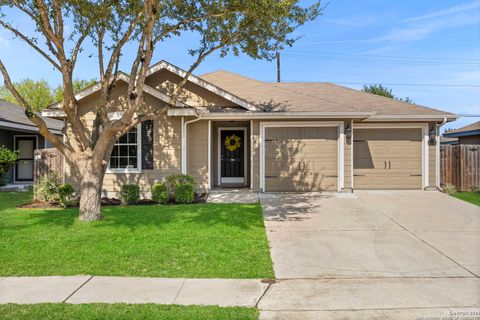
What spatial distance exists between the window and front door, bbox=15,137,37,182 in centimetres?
868

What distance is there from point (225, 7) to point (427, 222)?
6952 millimetres

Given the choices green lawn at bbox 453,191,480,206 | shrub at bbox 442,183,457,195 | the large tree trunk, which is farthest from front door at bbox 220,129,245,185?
green lawn at bbox 453,191,480,206

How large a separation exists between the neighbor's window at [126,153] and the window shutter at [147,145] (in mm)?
203

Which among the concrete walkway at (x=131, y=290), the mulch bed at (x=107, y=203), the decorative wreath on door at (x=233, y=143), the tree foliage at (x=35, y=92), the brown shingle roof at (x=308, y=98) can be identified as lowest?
the concrete walkway at (x=131, y=290)

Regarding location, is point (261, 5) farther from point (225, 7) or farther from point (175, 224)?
A: point (175, 224)

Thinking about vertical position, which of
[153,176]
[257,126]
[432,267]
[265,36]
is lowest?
[432,267]

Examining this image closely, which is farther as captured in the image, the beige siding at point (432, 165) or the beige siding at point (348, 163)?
the beige siding at point (432, 165)

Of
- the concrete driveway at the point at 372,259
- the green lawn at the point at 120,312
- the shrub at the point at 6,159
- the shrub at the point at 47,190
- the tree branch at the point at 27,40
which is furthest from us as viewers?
the shrub at the point at 6,159

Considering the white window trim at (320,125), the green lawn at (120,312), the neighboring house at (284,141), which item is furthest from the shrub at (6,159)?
the green lawn at (120,312)

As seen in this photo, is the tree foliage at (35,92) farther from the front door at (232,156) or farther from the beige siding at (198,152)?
the beige siding at (198,152)

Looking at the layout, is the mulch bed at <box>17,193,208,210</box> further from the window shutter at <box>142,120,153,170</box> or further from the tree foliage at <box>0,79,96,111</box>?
the tree foliage at <box>0,79,96,111</box>

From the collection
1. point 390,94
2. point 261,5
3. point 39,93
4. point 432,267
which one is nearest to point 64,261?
point 432,267

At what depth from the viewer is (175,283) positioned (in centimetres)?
473

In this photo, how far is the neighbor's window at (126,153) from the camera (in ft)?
39.1
